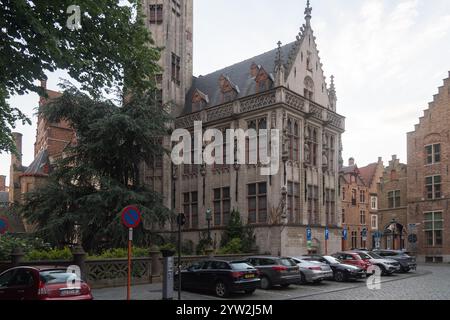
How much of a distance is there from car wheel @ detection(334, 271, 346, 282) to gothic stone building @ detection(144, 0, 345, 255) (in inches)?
247

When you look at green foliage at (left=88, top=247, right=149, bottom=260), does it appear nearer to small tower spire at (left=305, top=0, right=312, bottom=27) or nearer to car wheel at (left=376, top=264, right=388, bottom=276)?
car wheel at (left=376, top=264, right=388, bottom=276)

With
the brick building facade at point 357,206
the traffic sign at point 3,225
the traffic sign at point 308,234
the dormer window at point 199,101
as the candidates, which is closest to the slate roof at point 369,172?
the brick building facade at point 357,206

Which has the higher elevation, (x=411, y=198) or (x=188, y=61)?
(x=188, y=61)

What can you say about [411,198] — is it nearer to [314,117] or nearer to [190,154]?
[314,117]

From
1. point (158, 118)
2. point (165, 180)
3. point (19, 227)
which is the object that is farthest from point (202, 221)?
point (19, 227)

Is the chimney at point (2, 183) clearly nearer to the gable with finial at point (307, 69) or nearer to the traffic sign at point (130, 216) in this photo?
the gable with finial at point (307, 69)

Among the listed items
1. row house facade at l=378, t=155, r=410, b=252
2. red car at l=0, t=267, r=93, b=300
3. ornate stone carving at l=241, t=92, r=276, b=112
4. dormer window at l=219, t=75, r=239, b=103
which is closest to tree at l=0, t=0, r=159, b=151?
red car at l=0, t=267, r=93, b=300

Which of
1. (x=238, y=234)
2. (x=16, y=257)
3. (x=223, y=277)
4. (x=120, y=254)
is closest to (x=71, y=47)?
(x=16, y=257)

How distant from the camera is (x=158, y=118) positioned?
29.0m

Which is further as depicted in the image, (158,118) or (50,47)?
(158,118)

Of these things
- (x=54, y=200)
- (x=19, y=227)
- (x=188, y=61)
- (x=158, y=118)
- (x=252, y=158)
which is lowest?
(x=19, y=227)

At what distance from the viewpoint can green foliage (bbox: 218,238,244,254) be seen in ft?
99.0

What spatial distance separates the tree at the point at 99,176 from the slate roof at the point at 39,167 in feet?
101

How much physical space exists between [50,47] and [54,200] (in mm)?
16073
